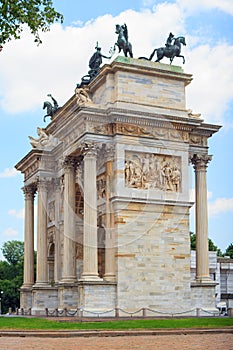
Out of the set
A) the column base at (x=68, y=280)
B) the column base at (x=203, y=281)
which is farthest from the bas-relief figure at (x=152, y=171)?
the column base at (x=68, y=280)

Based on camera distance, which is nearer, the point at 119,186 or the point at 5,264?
the point at 119,186

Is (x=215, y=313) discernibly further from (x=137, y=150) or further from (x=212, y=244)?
(x=212, y=244)

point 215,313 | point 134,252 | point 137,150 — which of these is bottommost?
point 215,313

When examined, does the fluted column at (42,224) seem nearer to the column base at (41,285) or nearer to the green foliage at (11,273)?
the column base at (41,285)

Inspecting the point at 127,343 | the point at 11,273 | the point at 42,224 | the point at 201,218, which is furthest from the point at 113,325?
the point at 11,273

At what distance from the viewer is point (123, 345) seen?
64.8 ft

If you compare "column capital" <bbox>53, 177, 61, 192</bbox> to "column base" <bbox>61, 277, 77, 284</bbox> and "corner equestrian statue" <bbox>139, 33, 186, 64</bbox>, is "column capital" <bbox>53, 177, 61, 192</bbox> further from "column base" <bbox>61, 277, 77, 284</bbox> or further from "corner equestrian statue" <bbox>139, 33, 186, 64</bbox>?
"corner equestrian statue" <bbox>139, 33, 186, 64</bbox>

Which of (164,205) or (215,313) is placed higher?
(164,205)

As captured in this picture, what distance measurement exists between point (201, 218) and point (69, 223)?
901cm

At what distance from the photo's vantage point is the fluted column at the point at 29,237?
54409 millimetres

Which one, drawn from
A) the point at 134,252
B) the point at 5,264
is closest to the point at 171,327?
the point at 134,252

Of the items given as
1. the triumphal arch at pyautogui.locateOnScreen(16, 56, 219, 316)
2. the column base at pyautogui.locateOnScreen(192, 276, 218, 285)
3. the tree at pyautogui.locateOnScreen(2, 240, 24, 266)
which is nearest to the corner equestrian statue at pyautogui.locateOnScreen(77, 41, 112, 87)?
the triumphal arch at pyautogui.locateOnScreen(16, 56, 219, 316)

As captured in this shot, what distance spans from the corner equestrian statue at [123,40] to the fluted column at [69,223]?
8217 millimetres

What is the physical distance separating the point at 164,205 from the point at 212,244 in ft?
190
